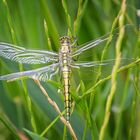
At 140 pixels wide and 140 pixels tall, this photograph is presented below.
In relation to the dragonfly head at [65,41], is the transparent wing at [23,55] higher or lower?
lower

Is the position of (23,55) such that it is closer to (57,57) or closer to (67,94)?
(57,57)

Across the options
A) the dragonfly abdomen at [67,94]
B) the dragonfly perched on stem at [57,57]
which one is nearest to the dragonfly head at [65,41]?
the dragonfly perched on stem at [57,57]

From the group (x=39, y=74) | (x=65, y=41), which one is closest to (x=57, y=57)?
(x=65, y=41)

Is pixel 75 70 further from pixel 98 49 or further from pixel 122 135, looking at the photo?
pixel 122 135

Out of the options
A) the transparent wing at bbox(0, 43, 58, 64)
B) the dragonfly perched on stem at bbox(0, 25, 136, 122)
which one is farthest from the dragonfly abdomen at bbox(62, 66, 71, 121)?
the transparent wing at bbox(0, 43, 58, 64)

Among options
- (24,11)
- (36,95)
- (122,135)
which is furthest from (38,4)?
(122,135)

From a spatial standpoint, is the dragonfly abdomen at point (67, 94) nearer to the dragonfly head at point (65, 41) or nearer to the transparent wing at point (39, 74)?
the transparent wing at point (39, 74)
